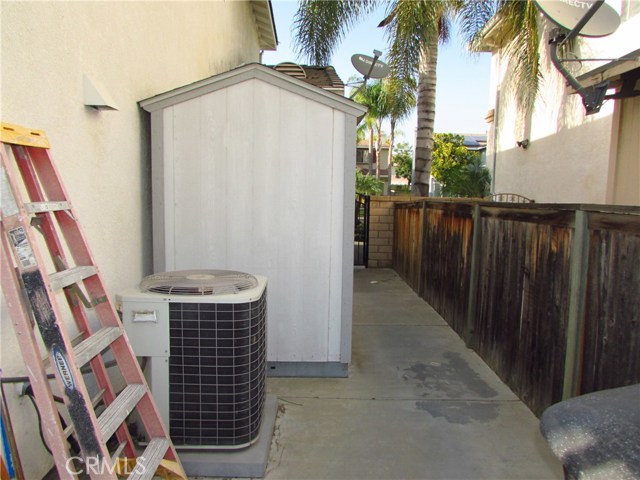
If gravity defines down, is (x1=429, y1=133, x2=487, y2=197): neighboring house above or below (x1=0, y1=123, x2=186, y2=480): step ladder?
above

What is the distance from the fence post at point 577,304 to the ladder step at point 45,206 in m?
2.90

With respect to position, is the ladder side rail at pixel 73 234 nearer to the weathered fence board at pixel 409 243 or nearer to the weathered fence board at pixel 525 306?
the weathered fence board at pixel 525 306

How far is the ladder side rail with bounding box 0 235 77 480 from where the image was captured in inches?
71.5

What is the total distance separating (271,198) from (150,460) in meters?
2.33

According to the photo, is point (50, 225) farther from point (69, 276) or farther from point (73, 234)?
point (69, 276)

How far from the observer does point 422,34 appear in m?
9.86

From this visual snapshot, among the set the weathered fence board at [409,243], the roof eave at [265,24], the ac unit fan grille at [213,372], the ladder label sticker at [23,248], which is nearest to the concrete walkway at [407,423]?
the ac unit fan grille at [213,372]

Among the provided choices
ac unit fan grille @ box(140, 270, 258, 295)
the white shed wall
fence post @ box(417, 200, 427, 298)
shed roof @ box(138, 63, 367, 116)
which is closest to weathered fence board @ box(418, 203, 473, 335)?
fence post @ box(417, 200, 427, 298)

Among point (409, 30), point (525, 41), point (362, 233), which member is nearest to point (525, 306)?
point (362, 233)

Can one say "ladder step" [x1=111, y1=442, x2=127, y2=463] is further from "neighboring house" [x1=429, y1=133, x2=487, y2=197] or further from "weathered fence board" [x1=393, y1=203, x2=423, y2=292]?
"neighboring house" [x1=429, y1=133, x2=487, y2=197]

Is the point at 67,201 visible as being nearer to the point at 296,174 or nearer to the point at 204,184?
the point at 204,184

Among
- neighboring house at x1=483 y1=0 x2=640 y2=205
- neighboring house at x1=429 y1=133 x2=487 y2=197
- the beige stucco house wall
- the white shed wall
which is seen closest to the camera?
the beige stucco house wall

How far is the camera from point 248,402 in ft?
9.39

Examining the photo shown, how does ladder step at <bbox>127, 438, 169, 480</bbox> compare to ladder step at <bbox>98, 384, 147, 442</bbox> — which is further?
ladder step at <bbox>127, 438, 169, 480</bbox>
